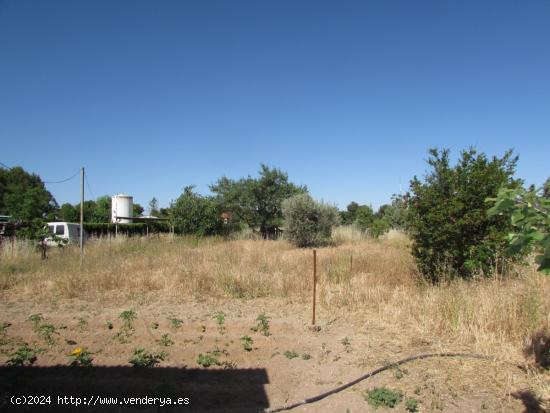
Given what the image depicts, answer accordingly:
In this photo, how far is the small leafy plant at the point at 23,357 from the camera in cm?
421

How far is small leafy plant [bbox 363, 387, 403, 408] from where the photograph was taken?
135 inches

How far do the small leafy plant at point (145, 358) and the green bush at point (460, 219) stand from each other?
4812 mm

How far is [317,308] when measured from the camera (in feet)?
21.9

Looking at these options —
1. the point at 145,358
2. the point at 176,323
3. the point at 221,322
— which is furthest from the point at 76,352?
the point at 221,322

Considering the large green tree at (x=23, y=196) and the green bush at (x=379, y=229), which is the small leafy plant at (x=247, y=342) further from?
the large green tree at (x=23, y=196)

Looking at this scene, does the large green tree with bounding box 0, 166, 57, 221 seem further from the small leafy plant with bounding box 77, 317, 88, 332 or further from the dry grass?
the small leafy plant with bounding box 77, 317, 88, 332

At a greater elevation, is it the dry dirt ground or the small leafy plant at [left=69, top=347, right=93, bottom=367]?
the small leafy plant at [left=69, top=347, right=93, bottom=367]

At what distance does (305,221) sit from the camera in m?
17.8

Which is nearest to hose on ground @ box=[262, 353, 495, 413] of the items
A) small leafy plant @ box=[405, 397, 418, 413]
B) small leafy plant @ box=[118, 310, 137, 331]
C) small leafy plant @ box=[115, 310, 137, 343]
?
small leafy plant @ box=[405, 397, 418, 413]

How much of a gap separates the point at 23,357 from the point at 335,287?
520 centimetres

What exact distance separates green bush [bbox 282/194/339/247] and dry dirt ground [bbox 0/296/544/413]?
1142cm

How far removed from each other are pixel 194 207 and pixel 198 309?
1456cm

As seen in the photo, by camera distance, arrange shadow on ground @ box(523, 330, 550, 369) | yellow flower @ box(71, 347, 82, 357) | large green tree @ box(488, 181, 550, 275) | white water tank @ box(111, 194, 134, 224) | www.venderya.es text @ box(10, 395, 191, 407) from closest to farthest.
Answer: large green tree @ box(488, 181, 550, 275) → www.venderya.es text @ box(10, 395, 191, 407) → shadow on ground @ box(523, 330, 550, 369) → yellow flower @ box(71, 347, 82, 357) → white water tank @ box(111, 194, 134, 224)

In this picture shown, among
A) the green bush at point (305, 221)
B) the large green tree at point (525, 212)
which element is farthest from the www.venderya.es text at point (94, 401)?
the green bush at point (305, 221)
